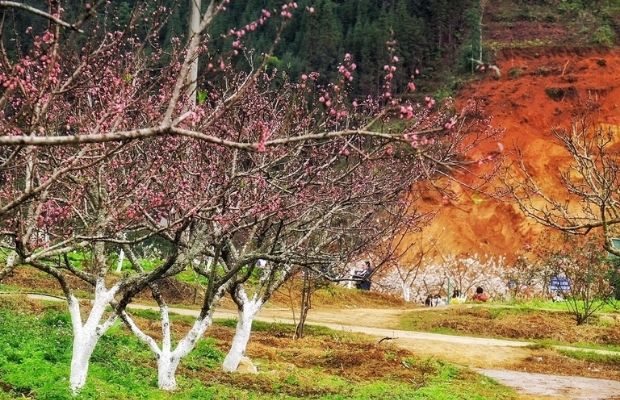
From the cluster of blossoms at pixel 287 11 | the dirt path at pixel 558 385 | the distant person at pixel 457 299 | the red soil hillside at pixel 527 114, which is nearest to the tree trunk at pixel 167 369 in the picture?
the dirt path at pixel 558 385

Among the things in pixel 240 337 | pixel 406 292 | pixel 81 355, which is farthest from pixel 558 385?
pixel 406 292

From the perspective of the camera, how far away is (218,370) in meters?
13.2

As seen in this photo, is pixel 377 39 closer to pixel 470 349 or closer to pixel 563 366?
pixel 470 349

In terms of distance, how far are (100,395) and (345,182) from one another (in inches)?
202

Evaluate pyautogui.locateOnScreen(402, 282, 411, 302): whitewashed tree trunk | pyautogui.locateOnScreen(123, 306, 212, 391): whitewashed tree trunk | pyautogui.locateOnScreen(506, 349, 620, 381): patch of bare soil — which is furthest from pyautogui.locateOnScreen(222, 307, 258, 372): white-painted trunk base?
pyautogui.locateOnScreen(402, 282, 411, 302): whitewashed tree trunk

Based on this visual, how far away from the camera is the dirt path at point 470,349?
14.7 metres

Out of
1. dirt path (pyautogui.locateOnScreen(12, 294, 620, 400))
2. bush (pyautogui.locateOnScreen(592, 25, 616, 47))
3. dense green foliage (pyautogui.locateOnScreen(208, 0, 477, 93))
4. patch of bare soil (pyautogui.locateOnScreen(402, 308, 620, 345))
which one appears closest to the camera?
dirt path (pyautogui.locateOnScreen(12, 294, 620, 400))

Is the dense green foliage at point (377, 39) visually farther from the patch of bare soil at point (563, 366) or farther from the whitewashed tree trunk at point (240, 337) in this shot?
the whitewashed tree trunk at point (240, 337)

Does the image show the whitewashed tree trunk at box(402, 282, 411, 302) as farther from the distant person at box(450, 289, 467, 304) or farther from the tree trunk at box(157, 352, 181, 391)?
the tree trunk at box(157, 352, 181, 391)

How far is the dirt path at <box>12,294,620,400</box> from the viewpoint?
14.7m

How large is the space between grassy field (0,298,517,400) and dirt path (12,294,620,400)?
107cm

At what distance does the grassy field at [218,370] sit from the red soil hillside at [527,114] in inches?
1146

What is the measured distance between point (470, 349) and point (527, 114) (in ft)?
114

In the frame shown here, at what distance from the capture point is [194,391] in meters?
10.5
